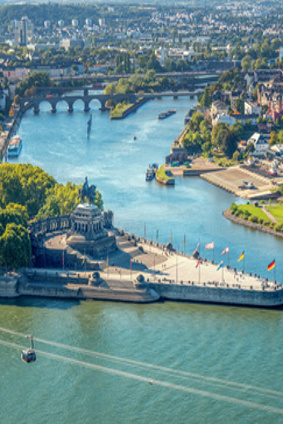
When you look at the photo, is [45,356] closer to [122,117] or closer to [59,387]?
[59,387]

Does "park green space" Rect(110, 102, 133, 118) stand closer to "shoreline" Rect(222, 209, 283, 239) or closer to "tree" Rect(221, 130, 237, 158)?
"tree" Rect(221, 130, 237, 158)

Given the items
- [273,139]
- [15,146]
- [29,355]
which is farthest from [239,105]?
[29,355]

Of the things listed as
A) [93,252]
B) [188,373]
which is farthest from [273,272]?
[188,373]

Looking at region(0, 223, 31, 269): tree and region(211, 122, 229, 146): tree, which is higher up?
region(0, 223, 31, 269): tree

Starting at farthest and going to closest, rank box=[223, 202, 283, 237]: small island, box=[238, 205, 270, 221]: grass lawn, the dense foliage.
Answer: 1. box=[238, 205, 270, 221]: grass lawn
2. box=[223, 202, 283, 237]: small island
3. the dense foliage

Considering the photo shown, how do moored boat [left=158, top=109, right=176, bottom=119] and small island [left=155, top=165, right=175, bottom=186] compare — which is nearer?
small island [left=155, top=165, right=175, bottom=186]

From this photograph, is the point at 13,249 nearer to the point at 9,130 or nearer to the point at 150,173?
the point at 150,173

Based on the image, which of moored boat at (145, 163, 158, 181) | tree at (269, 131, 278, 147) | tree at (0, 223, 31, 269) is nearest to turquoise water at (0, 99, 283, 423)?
tree at (0, 223, 31, 269)
